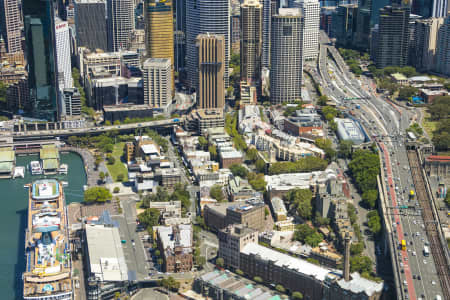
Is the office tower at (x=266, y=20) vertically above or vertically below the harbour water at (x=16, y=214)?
above

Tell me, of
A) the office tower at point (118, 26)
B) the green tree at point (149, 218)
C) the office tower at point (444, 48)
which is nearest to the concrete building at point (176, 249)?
the green tree at point (149, 218)

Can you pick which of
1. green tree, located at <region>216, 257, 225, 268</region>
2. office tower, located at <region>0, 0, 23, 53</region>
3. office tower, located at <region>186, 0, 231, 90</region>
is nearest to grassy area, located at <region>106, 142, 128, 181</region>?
office tower, located at <region>186, 0, 231, 90</region>

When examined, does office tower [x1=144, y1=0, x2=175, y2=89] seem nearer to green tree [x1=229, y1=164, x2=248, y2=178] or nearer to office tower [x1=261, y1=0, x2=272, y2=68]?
office tower [x1=261, y1=0, x2=272, y2=68]

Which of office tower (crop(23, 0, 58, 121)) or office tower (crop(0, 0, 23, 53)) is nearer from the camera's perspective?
office tower (crop(23, 0, 58, 121))

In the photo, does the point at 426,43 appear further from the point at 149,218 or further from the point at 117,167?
the point at 149,218

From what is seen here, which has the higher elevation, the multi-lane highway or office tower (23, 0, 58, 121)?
office tower (23, 0, 58, 121)

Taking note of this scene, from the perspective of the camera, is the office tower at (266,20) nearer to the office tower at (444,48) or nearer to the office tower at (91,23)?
the office tower at (91,23)

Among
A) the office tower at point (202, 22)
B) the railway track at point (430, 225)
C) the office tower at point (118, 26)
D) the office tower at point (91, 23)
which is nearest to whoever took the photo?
the railway track at point (430, 225)
